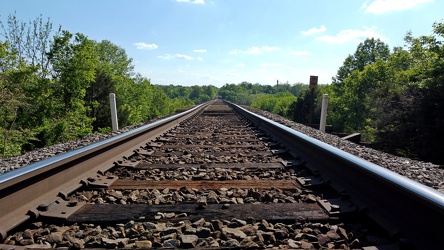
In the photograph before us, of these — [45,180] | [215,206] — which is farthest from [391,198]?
[45,180]

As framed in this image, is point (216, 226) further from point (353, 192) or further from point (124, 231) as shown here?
point (353, 192)

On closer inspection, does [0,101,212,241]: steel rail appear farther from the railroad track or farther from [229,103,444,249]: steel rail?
[229,103,444,249]: steel rail

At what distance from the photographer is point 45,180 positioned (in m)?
2.29

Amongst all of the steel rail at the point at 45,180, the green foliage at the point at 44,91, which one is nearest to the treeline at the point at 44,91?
the green foliage at the point at 44,91

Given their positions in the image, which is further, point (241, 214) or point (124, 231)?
point (241, 214)

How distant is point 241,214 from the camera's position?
78.9 inches

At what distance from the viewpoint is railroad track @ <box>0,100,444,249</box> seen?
64.6 inches

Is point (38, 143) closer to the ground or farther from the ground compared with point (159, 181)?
closer to the ground

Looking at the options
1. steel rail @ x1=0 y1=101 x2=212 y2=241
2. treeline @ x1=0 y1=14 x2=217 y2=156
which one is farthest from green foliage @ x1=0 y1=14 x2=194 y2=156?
steel rail @ x1=0 y1=101 x2=212 y2=241

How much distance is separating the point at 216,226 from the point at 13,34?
74.2 feet

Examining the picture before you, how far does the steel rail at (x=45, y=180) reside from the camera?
1.87 m

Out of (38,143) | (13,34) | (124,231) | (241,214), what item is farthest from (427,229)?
(13,34)

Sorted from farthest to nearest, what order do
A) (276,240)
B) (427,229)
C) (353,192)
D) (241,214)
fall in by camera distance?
(353,192) → (241,214) → (276,240) → (427,229)

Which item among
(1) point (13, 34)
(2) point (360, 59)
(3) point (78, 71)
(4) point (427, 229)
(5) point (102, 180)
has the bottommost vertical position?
(5) point (102, 180)
